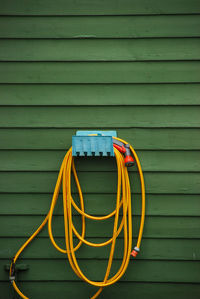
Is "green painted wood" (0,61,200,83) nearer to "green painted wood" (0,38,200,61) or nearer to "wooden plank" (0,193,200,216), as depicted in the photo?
"green painted wood" (0,38,200,61)

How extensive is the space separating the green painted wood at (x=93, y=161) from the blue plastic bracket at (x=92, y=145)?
15cm

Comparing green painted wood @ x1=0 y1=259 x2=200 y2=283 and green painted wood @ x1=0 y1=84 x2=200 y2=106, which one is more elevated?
green painted wood @ x1=0 y1=84 x2=200 y2=106

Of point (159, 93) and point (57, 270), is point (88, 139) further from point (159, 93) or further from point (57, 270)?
point (57, 270)

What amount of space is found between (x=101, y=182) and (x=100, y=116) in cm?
45

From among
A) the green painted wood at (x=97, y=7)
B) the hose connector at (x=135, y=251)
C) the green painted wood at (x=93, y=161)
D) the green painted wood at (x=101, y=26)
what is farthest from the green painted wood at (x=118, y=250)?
the green painted wood at (x=97, y=7)

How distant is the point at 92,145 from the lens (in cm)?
174

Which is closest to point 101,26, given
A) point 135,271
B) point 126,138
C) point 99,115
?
point 99,115

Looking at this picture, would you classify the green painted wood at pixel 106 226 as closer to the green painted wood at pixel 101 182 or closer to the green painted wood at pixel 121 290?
the green painted wood at pixel 101 182

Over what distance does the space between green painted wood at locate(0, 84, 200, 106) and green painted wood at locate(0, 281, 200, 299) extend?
1.22 m

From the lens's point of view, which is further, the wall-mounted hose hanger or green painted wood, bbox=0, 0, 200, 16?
green painted wood, bbox=0, 0, 200, 16

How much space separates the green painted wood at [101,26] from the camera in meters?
1.91

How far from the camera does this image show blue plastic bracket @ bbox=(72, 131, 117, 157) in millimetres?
1737

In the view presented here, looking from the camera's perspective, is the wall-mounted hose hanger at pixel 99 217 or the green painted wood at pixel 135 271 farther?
the green painted wood at pixel 135 271

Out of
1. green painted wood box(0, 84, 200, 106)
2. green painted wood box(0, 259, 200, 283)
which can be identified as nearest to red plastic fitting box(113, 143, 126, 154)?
green painted wood box(0, 84, 200, 106)
